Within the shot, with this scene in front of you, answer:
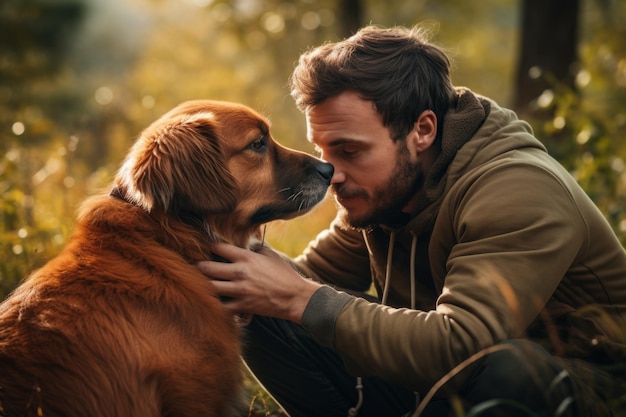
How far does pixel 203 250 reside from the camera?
312 centimetres

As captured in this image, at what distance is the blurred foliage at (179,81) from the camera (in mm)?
5184

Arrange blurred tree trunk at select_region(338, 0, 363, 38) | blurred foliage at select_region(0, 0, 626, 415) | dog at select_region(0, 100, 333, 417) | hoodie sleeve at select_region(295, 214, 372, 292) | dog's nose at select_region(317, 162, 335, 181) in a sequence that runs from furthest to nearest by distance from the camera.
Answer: blurred tree trunk at select_region(338, 0, 363, 38)
blurred foliage at select_region(0, 0, 626, 415)
hoodie sleeve at select_region(295, 214, 372, 292)
dog's nose at select_region(317, 162, 335, 181)
dog at select_region(0, 100, 333, 417)

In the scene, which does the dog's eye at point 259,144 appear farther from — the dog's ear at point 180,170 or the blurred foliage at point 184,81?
the blurred foliage at point 184,81

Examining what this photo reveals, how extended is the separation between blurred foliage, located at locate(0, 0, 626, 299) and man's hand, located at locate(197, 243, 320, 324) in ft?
2.59

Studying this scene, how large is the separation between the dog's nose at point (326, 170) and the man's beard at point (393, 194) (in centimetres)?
10

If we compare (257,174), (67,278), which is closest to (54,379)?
(67,278)

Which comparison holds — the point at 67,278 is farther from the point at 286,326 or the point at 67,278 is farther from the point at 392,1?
the point at 392,1

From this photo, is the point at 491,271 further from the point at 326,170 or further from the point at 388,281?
the point at 326,170

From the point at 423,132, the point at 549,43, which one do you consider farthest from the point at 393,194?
the point at 549,43

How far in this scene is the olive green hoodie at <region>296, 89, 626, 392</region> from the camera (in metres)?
2.62

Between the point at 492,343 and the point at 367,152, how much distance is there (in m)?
1.07

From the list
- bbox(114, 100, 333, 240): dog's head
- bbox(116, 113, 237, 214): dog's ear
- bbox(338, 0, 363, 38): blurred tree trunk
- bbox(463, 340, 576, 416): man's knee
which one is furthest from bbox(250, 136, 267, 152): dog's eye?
bbox(338, 0, 363, 38): blurred tree trunk

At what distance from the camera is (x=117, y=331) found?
268 centimetres

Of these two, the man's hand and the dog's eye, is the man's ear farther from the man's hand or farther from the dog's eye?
the man's hand
